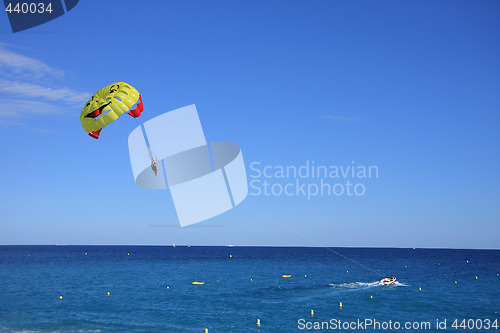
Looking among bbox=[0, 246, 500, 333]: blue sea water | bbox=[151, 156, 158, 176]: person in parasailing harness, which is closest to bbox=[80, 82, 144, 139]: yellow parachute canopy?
bbox=[151, 156, 158, 176]: person in parasailing harness

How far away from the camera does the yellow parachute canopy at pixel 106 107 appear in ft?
75.9

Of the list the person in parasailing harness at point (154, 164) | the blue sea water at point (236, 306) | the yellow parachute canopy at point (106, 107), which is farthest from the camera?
the blue sea water at point (236, 306)

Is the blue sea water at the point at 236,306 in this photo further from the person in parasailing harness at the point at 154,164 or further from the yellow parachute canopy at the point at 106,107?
the yellow parachute canopy at the point at 106,107

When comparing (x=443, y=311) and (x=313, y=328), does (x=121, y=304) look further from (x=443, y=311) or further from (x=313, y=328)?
(x=443, y=311)

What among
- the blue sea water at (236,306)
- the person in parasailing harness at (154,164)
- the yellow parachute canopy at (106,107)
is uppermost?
the yellow parachute canopy at (106,107)

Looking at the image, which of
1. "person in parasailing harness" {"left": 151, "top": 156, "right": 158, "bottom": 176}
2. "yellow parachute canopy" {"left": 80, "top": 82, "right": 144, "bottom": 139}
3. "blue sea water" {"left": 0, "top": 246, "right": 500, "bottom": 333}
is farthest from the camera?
"blue sea water" {"left": 0, "top": 246, "right": 500, "bottom": 333}

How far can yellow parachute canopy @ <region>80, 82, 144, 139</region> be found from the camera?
75.9ft

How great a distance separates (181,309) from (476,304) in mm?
34380

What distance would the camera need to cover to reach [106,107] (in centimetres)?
2308

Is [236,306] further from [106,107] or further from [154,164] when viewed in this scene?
[106,107]

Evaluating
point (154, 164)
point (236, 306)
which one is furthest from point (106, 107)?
point (236, 306)

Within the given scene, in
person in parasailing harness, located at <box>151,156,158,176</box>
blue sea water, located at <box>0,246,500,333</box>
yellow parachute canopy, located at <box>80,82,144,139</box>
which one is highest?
yellow parachute canopy, located at <box>80,82,144,139</box>

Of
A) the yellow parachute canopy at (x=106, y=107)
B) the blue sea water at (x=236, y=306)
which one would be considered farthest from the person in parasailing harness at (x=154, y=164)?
the blue sea water at (x=236, y=306)

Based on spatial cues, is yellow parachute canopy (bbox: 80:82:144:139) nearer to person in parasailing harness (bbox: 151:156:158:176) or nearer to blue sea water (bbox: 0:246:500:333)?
person in parasailing harness (bbox: 151:156:158:176)
